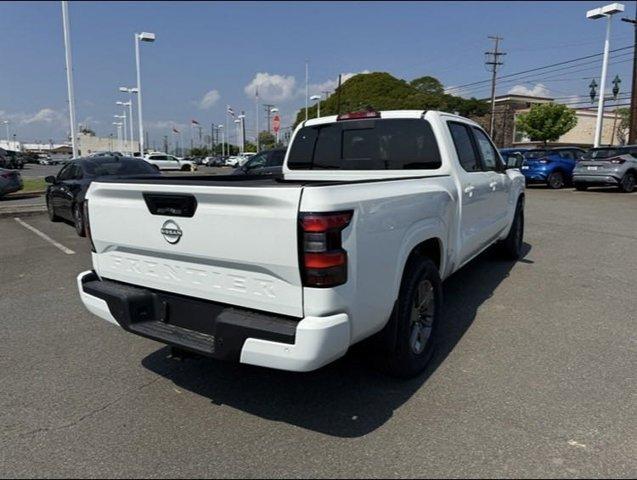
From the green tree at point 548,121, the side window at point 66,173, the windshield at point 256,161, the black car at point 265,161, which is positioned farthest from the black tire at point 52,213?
the green tree at point 548,121

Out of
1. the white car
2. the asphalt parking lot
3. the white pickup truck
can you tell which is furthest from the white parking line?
the white car

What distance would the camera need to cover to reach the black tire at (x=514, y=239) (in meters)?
7.07

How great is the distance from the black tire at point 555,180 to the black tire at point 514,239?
13986mm

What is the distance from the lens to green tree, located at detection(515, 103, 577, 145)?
52.8m

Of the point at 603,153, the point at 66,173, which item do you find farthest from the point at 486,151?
the point at 603,153

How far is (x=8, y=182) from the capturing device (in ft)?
50.0

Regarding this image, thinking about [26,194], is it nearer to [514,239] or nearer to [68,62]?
[68,62]

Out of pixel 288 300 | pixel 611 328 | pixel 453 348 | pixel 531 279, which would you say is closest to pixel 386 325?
pixel 288 300

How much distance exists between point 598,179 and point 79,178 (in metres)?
16.2

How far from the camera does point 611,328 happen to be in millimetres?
4594

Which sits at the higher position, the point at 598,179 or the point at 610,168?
the point at 610,168

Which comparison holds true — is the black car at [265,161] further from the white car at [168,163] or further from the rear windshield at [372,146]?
the white car at [168,163]

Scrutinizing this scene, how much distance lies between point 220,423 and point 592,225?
1003 cm

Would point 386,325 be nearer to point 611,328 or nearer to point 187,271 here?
point 187,271
